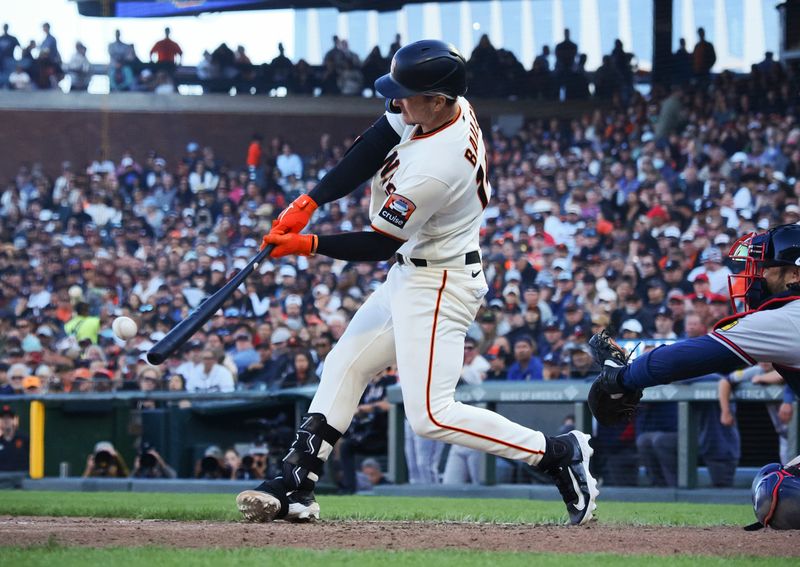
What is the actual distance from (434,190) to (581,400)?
4488mm

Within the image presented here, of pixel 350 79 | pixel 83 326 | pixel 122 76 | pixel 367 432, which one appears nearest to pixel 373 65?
pixel 350 79

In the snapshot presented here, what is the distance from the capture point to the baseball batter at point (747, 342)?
4488 mm

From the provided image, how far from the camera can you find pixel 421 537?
4.33 meters

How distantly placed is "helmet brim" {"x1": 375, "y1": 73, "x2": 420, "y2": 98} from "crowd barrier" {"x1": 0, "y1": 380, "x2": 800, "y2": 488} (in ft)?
14.5

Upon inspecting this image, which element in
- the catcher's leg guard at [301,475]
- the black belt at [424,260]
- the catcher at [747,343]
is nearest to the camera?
the catcher at [747,343]

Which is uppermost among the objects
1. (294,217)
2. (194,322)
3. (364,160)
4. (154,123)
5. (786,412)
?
(154,123)

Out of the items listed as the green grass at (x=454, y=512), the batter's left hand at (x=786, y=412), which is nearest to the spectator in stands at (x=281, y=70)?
the green grass at (x=454, y=512)

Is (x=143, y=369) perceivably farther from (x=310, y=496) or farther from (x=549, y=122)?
(x=549, y=122)

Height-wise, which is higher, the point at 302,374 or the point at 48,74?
the point at 48,74

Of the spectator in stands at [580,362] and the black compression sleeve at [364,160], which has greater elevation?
the black compression sleeve at [364,160]

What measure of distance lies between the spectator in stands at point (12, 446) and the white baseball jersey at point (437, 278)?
683cm

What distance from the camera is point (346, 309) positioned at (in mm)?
12047

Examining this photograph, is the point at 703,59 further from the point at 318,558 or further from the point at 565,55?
the point at 318,558

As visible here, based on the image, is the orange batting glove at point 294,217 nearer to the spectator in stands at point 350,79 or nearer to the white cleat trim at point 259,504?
the white cleat trim at point 259,504
